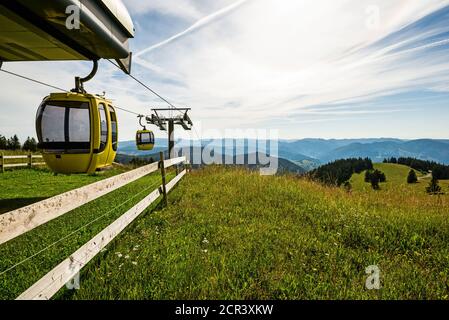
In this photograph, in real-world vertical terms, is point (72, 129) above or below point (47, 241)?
above

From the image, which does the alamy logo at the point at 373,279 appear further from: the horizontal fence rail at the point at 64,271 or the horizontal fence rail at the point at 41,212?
the horizontal fence rail at the point at 41,212

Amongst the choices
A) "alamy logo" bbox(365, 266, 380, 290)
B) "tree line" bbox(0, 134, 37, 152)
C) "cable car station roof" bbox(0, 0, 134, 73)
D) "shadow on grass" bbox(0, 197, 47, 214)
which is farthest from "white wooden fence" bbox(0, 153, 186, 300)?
"tree line" bbox(0, 134, 37, 152)

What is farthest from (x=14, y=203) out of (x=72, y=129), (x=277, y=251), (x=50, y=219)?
(x=277, y=251)

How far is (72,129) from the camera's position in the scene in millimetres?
5957

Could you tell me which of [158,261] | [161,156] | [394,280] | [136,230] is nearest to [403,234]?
[394,280]

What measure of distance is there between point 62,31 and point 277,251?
219 inches

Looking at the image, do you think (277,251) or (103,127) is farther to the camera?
(103,127)

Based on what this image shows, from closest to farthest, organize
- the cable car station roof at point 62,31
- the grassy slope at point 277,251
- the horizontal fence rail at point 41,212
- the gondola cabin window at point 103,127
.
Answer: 1. the horizontal fence rail at point 41,212
2. the grassy slope at point 277,251
3. the cable car station roof at point 62,31
4. the gondola cabin window at point 103,127

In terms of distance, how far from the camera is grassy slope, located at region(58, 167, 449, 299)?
11.8 ft

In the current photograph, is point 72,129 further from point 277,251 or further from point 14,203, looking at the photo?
point 14,203

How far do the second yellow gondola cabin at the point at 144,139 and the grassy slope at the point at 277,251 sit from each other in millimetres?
14364

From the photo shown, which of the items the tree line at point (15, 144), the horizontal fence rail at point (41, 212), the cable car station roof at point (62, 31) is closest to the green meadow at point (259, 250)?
the horizontal fence rail at point (41, 212)

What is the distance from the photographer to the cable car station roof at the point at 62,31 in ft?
13.0

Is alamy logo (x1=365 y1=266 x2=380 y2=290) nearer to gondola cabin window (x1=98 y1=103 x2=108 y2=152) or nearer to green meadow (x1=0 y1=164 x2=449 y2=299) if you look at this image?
green meadow (x1=0 y1=164 x2=449 y2=299)
